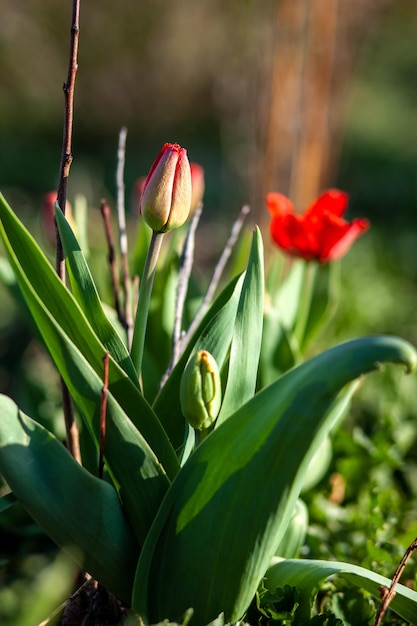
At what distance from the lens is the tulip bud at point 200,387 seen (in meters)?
0.69

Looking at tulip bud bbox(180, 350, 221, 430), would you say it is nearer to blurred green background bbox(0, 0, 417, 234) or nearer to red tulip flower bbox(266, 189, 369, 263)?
red tulip flower bbox(266, 189, 369, 263)

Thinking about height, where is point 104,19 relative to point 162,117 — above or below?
above

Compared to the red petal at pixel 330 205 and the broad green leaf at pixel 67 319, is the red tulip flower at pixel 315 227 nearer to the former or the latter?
the red petal at pixel 330 205

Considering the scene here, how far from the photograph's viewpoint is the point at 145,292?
0.79 metres

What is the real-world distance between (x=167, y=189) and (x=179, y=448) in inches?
11.7

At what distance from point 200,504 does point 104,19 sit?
7955 millimetres

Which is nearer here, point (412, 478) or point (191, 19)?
point (412, 478)

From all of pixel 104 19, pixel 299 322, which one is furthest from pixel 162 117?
pixel 299 322

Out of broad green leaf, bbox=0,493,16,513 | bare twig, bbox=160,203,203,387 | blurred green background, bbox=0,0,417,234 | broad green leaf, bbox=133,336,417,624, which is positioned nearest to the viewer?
broad green leaf, bbox=133,336,417,624

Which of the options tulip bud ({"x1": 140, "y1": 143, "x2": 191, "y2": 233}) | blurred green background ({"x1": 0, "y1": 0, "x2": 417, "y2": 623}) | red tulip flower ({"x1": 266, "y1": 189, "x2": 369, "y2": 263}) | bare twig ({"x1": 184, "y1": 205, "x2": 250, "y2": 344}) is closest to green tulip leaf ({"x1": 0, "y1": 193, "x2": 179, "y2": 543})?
tulip bud ({"x1": 140, "y1": 143, "x2": 191, "y2": 233})

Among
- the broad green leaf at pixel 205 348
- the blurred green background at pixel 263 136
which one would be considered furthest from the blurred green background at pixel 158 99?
the broad green leaf at pixel 205 348

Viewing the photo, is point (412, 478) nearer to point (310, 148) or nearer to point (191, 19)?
point (310, 148)

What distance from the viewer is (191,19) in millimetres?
7656

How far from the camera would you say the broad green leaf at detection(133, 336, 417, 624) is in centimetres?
61
